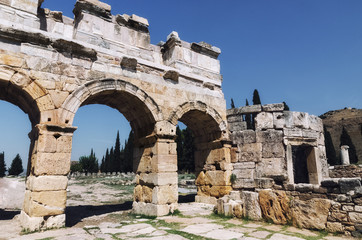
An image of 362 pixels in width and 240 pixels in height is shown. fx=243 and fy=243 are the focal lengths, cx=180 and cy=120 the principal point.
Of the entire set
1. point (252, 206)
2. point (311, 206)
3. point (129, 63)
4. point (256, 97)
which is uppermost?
point (256, 97)

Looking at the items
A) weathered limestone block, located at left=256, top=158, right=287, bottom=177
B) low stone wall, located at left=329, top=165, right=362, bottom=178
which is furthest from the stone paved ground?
low stone wall, located at left=329, top=165, right=362, bottom=178

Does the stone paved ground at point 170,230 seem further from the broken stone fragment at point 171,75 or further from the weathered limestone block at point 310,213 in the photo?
the broken stone fragment at point 171,75

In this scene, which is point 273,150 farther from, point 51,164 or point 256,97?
point 256,97

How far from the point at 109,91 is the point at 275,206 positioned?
15.8ft

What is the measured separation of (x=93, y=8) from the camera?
22.2ft

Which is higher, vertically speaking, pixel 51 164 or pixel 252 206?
pixel 51 164

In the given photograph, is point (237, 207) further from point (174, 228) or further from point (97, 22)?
point (97, 22)

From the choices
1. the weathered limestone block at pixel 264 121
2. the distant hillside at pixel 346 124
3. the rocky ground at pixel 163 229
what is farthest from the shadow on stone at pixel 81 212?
the distant hillside at pixel 346 124

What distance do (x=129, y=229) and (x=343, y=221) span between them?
3979 mm

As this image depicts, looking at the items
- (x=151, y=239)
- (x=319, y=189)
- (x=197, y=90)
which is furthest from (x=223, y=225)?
(x=197, y=90)

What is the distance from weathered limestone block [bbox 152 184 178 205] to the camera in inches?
251

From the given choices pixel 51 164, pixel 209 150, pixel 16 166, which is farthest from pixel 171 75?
pixel 16 166

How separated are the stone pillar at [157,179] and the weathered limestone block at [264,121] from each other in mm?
3027

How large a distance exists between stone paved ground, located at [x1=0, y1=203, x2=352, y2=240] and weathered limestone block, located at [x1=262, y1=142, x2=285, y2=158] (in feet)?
9.17
